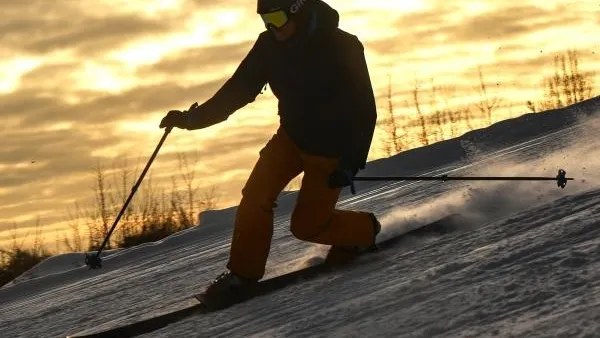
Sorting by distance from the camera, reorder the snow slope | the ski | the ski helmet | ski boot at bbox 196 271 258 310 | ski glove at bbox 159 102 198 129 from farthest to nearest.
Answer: ski glove at bbox 159 102 198 129, the ski helmet, ski boot at bbox 196 271 258 310, the ski, the snow slope

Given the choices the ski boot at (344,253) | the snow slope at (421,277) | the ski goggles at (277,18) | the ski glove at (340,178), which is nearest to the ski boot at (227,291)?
the snow slope at (421,277)

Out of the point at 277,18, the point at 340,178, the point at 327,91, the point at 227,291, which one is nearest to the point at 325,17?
the point at 277,18

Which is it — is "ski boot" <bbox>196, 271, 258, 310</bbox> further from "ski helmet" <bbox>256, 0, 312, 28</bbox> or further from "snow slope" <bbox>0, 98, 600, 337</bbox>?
"ski helmet" <bbox>256, 0, 312, 28</bbox>

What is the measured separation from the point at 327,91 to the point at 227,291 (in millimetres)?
1120

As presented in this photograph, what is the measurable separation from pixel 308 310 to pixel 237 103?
1870 mm

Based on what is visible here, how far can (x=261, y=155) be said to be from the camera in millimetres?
5285

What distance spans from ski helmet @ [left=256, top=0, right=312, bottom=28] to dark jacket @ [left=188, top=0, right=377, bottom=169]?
0.39 feet

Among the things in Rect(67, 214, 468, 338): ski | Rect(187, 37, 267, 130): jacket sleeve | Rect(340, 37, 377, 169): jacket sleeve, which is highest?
Rect(187, 37, 267, 130): jacket sleeve

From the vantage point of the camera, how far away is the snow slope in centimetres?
311

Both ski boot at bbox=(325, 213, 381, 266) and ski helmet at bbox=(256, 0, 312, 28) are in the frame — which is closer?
ski helmet at bbox=(256, 0, 312, 28)

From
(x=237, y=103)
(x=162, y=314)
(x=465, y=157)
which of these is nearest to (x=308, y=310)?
(x=162, y=314)

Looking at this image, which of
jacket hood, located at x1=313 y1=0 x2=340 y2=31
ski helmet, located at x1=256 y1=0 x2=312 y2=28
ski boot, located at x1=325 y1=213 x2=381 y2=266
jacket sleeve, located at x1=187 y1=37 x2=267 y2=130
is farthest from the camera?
jacket sleeve, located at x1=187 y1=37 x2=267 y2=130

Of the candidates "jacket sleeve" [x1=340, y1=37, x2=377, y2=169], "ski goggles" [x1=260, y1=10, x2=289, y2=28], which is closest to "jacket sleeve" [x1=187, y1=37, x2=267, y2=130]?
"ski goggles" [x1=260, y1=10, x2=289, y2=28]

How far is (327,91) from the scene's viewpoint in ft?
16.6
